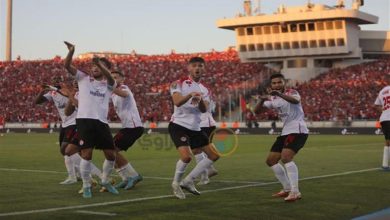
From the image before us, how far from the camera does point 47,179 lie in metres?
13.7

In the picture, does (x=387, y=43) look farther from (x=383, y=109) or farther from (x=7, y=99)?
(x=383, y=109)

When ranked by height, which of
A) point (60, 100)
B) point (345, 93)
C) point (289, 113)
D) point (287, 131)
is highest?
point (345, 93)

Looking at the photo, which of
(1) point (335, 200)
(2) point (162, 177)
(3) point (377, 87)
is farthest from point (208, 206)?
(3) point (377, 87)

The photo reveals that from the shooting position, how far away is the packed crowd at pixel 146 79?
203 feet

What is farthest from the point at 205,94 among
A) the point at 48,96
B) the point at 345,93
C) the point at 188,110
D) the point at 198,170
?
the point at 345,93

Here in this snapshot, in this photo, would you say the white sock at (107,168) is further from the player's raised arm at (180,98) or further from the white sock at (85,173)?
the player's raised arm at (180,98)

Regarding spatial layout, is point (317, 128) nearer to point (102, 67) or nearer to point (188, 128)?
point (188, 128)

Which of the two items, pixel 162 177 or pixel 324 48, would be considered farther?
pixel 324 48

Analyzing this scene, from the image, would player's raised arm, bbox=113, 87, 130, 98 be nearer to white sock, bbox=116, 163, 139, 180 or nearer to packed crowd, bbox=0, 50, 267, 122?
white sock, bbox=116, 163, 139, 180

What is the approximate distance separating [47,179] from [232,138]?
7243 millimetres

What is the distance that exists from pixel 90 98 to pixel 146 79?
200 ft

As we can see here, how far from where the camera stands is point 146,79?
7138 cm

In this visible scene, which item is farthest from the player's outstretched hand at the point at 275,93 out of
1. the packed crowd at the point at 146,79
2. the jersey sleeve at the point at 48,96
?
the packed crowd at the point at 146,79

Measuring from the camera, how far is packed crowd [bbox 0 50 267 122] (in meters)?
61.9
